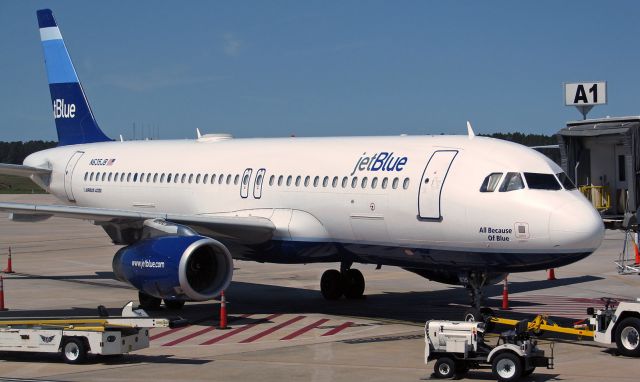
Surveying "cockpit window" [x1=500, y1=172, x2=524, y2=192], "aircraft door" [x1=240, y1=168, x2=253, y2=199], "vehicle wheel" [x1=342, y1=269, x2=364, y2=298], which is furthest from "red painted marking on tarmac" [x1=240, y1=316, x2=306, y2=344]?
"cockpit window" [x1=500, y1=172, x2=524, y2=192]

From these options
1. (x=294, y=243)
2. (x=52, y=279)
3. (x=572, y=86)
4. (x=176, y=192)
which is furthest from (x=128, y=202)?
(x=572, y=86)

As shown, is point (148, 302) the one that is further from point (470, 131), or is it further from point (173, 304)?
point (470, 131)

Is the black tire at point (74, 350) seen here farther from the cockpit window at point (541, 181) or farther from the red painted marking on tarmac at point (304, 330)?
the cockpit window at point (541, 181)

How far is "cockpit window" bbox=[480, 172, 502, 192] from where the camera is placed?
1983 centimetres

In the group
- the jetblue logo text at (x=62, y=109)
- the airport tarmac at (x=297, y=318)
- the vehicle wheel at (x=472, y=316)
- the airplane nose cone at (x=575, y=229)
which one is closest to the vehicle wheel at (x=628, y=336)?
the airport tarmac at (x=297, y=318)

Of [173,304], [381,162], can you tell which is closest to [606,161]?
[381,162]

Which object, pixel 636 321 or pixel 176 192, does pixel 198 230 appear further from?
pixel 636 321

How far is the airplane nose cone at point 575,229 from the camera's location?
18547 millimetres

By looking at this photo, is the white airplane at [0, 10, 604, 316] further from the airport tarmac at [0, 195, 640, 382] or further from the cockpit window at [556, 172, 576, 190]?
the airport tarmac at [0, 195, 640, 382]

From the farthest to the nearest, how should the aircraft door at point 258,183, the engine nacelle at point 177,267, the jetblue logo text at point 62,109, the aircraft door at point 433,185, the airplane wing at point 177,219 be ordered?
the jetblue logo text at point 62,109
the aircraft door at point 258,183
the airplane wing at point 177,219
the engine nacelle at point 177,267
the aircraft door at point 433,185

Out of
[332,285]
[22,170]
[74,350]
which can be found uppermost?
[22,170]

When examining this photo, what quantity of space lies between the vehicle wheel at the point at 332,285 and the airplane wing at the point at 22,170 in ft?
34.9

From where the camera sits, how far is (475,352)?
1606 centimetres

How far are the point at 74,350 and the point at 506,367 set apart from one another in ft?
23.7
